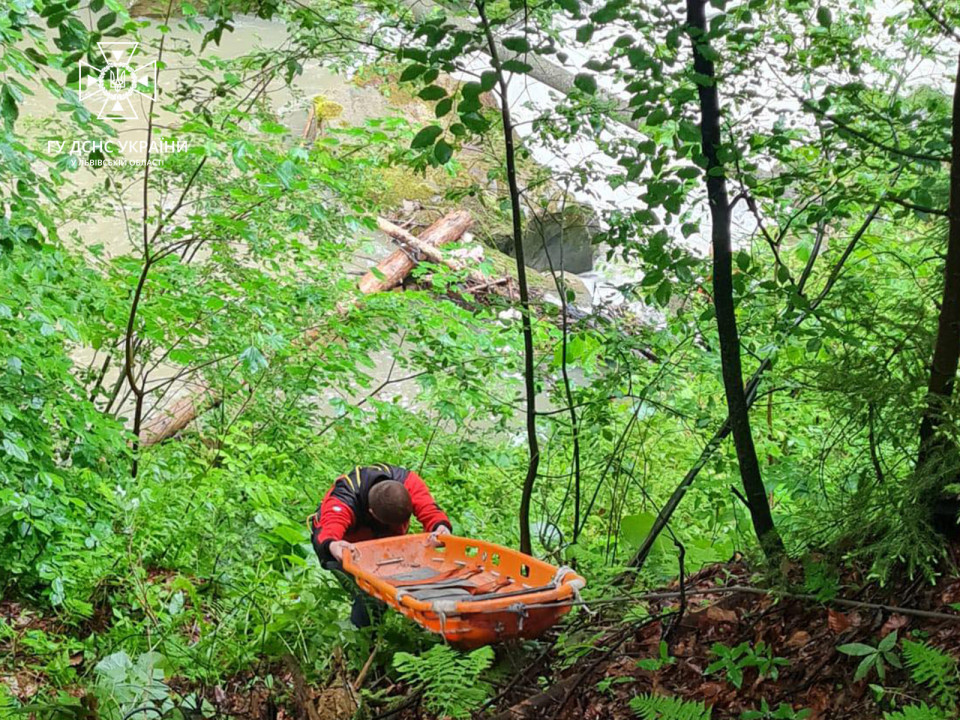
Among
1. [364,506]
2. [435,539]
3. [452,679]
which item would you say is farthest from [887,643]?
[364,506]

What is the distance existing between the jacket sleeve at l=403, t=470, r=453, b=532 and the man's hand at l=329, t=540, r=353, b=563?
0.64 meters

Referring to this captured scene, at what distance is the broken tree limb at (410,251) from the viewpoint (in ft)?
32.1

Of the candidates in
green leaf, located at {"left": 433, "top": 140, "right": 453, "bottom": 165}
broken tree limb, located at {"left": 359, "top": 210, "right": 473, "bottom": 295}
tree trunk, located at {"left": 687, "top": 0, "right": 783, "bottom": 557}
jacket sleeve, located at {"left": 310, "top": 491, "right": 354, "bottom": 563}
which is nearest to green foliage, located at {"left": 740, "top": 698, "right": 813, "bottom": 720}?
tree trunk, located at {"left": 687, "top": 0, "right": 783, "bottom": 557}

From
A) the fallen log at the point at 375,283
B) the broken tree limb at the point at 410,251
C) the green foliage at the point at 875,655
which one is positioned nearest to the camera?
the green foliage at the point at 875,655

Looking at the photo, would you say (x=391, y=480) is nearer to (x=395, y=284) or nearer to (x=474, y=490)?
(x=474, y=490)

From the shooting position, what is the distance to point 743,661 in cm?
245

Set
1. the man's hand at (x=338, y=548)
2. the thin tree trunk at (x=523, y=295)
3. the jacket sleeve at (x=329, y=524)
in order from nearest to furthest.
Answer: the thin tree trunk at (x=523, y=295) → the man's hand at (x=338, y=548) → the jacket sleeve at (x=329, y=524)

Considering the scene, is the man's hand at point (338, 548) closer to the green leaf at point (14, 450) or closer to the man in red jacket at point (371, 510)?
the man in red jacket at point (371, 510)

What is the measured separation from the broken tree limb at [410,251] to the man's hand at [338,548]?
5210 mm

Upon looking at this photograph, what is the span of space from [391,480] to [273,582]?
2.96 ft

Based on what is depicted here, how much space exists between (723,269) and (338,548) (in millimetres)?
2604

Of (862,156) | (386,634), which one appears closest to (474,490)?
(386,634)

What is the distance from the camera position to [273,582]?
4684 mm

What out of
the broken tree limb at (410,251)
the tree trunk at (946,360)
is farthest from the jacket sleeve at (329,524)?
the broken tree limb at (410,251)
